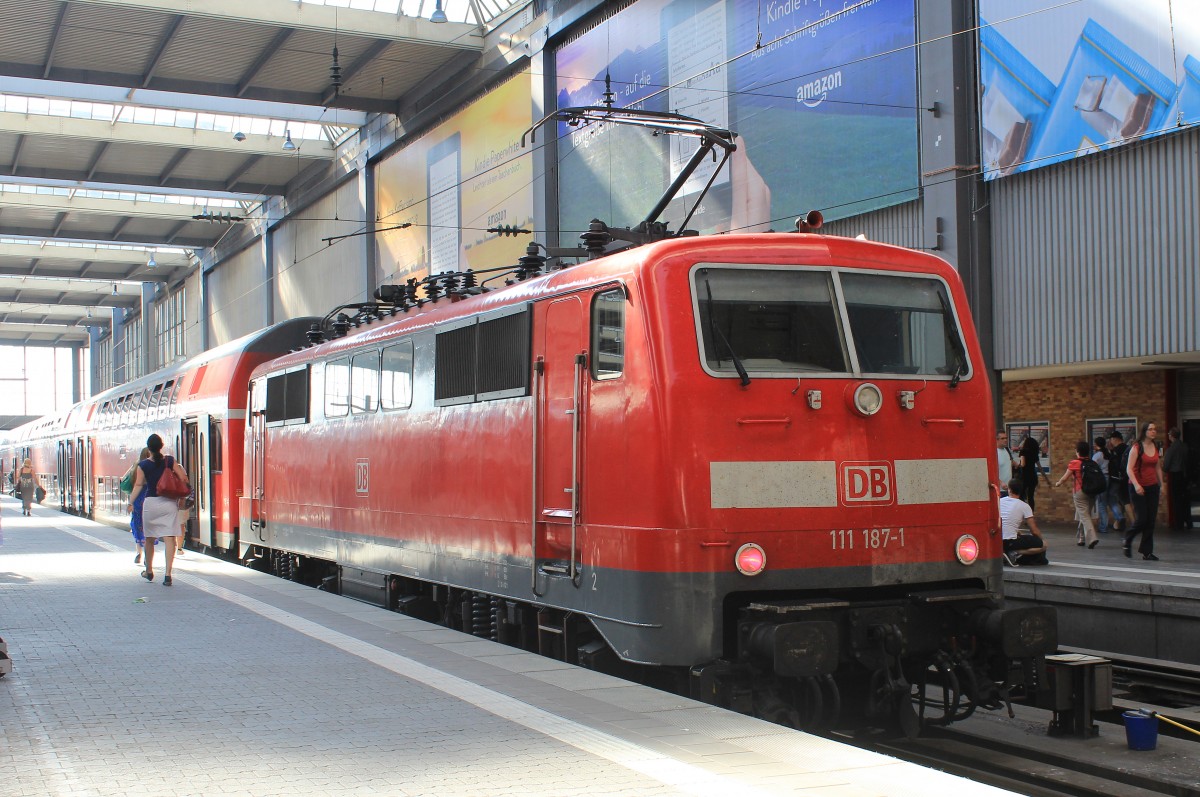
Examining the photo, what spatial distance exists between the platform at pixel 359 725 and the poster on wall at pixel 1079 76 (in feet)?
38.5

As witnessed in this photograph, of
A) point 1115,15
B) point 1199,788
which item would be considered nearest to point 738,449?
point 1199,788

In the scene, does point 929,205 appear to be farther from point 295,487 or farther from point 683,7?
point 295,487

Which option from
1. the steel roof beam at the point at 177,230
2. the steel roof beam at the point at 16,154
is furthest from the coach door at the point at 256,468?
the steel roof beam at the point at 177,230

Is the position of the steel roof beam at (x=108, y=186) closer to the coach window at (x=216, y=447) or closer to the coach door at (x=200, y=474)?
the coach door at (x=200, y=474)

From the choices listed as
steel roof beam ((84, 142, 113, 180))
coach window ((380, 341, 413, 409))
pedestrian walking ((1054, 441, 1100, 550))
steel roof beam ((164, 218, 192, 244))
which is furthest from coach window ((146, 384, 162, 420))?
steel roof beam ((164, 218, 192, 244))

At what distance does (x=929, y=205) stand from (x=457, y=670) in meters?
13.2

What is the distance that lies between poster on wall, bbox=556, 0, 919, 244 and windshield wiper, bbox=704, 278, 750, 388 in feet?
29.9

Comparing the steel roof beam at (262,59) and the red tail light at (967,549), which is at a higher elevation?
the steel roof beam at (262,59)

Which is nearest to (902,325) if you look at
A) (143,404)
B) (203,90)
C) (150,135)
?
(143,404)

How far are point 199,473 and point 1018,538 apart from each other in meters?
12.8

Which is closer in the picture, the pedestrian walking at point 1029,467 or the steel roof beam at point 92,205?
the pedestrian walking at point 1029,467

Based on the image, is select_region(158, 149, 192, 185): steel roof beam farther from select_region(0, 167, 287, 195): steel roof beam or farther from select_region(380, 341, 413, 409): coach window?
select_region(380, 341, 413, 409): coach window

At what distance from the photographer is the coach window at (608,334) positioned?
309 inches

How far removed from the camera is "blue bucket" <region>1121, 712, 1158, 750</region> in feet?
27.6
